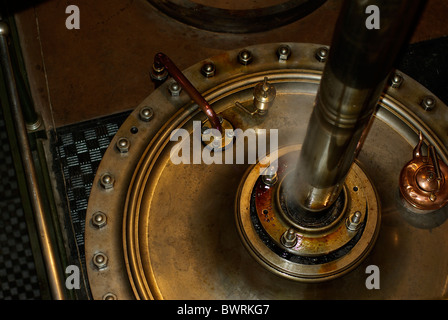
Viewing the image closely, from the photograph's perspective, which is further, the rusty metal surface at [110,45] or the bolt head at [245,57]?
the rusty metal surface at [110,45]

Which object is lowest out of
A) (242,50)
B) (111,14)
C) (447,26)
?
(242,50)

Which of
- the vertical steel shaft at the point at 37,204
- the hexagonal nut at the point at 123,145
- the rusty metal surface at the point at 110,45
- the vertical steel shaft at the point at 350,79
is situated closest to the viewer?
the vertical steel shaft at the point at 350,79

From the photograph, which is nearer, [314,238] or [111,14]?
[314,238]

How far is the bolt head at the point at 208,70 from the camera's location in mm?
1418

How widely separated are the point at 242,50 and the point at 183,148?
314mm

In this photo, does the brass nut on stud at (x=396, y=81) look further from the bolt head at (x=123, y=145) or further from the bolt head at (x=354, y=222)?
the bolt head at (x=123, y=145)

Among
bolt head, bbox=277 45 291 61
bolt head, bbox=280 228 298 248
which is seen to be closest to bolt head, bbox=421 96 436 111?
bolt head, bbox=277 45 291 61

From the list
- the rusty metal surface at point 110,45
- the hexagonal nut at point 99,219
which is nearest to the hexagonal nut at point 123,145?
the hexagonal nut at point 99,219

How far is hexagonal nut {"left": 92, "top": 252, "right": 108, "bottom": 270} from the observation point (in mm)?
1229

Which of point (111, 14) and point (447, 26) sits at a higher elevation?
point (111, 14)

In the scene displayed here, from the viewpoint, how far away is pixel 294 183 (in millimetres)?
1164

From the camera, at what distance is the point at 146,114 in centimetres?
137
